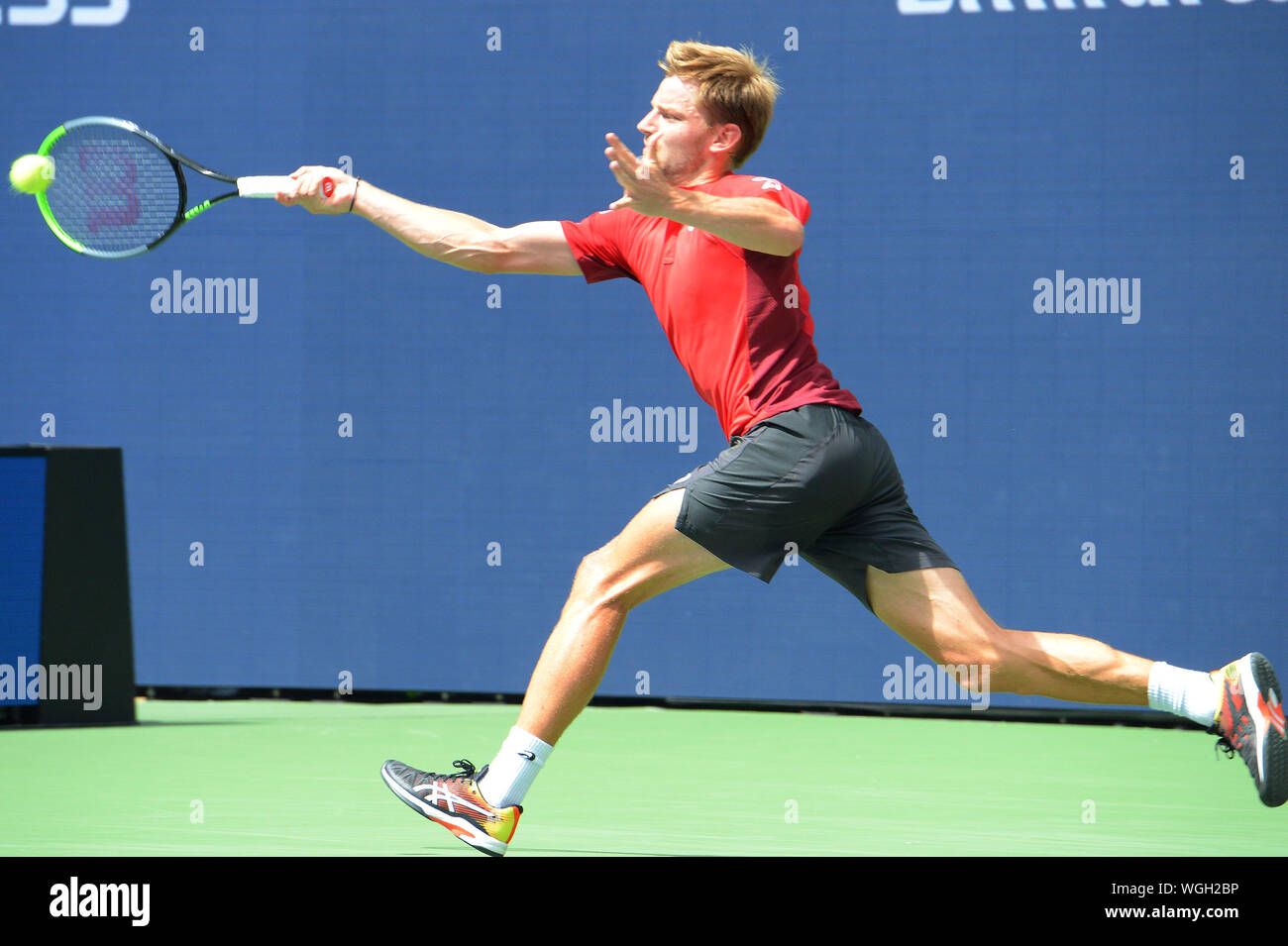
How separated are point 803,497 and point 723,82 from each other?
97 centimetres

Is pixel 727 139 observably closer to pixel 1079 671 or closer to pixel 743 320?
pixel 743 320

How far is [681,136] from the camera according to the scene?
3842mm

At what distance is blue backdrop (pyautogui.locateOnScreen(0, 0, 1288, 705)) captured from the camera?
6227mm

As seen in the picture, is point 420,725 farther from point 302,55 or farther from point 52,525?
point 302,55

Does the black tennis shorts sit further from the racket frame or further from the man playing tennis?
the racket frame

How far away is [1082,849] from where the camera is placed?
3.96 metres

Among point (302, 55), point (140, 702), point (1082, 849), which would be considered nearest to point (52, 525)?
point (140, 702)

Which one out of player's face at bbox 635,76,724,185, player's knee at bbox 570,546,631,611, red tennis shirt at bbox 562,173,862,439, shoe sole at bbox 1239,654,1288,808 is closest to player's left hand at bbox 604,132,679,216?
red tennis shirt at bbox 562,173,862,439

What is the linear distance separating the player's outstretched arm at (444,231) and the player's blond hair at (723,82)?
46 cm

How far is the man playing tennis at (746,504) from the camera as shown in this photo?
11.7 feet

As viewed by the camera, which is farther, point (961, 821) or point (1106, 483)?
point (1106, 483)

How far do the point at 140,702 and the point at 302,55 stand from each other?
2.71 meters

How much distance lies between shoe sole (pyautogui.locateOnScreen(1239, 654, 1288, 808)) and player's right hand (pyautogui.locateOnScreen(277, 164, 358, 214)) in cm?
223

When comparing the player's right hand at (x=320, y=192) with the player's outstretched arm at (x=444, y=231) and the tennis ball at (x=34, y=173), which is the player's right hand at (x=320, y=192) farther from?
the tennis ball at (x=34, y=173)
